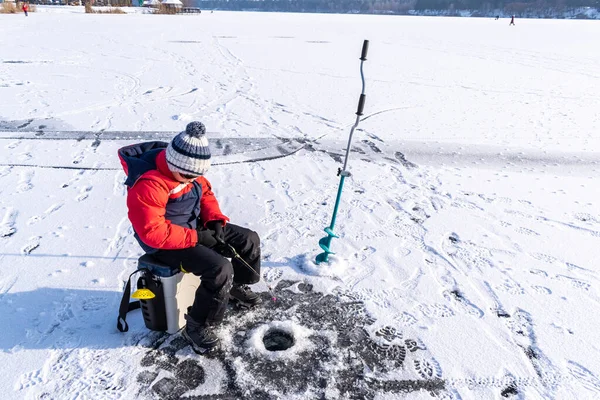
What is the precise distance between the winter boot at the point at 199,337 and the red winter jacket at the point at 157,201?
52cm

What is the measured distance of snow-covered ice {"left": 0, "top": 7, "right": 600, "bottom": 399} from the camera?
2.72 metres

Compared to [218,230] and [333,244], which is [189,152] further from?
[333,244]

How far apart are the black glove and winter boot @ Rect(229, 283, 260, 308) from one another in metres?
0.41

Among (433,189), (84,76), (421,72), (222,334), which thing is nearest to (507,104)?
Result: (421,72)

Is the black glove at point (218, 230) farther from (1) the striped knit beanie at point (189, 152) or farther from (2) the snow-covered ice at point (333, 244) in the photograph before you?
(2) the snow-covered ice at point (333, 244)

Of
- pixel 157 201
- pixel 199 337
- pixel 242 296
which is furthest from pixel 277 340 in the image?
pixel 157 201

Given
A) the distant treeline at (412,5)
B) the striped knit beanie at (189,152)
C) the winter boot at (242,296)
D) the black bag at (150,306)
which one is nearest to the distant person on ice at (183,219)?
the striped knit beanie at (189,152)

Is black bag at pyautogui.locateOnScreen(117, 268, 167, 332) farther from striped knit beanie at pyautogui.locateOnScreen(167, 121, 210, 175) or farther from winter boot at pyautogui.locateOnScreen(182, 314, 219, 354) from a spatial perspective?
striped knit beanie at pyautogui.locateOnScreen(167, 121, 210, 175)

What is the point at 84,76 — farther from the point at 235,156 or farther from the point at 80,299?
the point at 80,299

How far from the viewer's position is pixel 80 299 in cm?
326

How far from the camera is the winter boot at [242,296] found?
320 centimetres

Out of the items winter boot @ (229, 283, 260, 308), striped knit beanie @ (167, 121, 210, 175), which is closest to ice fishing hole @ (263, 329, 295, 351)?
winter boot @ (229, 283, 260, 308)

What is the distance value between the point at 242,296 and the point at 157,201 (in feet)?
3.31

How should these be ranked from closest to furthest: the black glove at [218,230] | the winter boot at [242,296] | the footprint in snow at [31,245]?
the black glove at [218,230], the winter boot at [242,296], the footprint in snow at [31,245]
